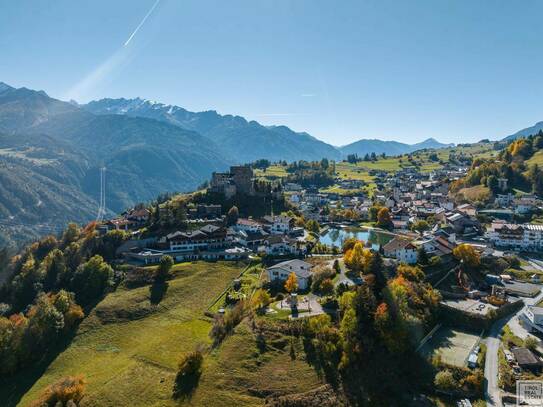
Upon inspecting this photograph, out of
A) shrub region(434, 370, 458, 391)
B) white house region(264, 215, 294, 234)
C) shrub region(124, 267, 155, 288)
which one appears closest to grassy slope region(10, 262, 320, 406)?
shrub region(124, 267, 155, 288)

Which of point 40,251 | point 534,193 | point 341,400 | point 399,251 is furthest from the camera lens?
point 534,193

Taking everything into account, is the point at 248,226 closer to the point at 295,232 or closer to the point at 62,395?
the point at 295,232

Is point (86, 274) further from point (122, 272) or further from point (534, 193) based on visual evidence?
point (534, 193)

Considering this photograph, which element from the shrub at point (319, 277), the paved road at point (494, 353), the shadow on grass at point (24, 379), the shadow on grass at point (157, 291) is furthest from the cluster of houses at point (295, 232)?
the shadow on grass at point (24, 379)

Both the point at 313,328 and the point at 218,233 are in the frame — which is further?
the point at 218,233

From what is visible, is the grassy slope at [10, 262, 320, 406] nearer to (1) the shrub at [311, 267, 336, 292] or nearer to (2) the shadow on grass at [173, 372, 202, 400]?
(2) the shadow on grass at [173, 372, 202, 400]

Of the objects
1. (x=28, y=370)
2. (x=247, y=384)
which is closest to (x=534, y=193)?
(x=247, y=384)
